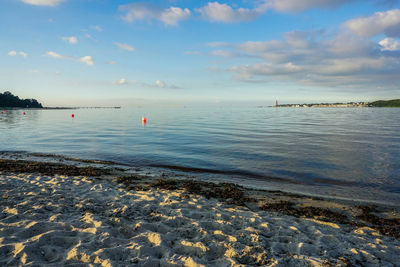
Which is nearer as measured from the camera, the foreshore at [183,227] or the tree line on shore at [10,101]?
the foreshore at [183,227]

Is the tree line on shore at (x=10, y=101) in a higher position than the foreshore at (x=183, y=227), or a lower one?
higher

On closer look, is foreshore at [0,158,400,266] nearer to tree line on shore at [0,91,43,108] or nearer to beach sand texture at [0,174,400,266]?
beach sand texture at [0,174,400,266]

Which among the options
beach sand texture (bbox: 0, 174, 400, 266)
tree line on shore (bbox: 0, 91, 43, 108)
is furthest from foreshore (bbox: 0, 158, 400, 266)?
tree line on shore (bbox: 0, 91, 43, 108)

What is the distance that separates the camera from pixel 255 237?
18.1ft

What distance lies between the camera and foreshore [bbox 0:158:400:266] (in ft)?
15.3

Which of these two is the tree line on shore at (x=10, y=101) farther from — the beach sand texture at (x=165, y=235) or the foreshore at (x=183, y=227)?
the beach sand texture at (x=165, y=235)

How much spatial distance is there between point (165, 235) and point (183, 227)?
62 cm

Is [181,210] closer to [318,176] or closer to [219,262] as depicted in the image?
[219,262]

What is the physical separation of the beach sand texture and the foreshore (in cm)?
2

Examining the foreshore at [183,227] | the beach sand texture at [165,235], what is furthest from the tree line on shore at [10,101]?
the beach sand texture at [165,235]

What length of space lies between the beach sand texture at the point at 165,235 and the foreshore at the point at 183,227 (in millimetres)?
23

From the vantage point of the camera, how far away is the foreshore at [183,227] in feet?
15.3

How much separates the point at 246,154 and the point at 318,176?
6.19m

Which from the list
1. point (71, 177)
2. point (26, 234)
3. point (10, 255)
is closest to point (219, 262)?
point (10, 255)
